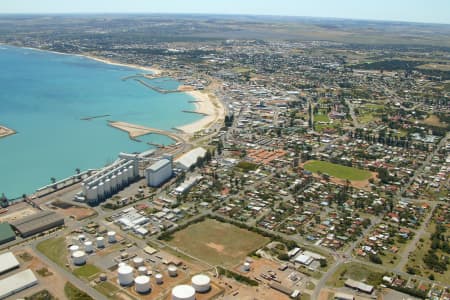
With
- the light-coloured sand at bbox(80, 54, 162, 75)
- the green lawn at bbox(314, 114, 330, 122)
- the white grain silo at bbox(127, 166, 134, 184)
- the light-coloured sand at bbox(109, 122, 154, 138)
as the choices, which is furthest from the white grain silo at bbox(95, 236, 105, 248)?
the light-coloured sand at bbox(80, 54, 162, 75)

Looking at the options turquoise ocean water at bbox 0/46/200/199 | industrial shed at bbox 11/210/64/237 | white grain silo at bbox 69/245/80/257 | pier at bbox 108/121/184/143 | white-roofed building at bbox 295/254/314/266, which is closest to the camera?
white-roofed building at bbox 295/254/314/266

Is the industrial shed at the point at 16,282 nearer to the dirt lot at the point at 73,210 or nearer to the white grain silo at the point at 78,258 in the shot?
the white grain silo at the point at 78,258

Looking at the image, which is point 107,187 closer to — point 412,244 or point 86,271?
point 86,271

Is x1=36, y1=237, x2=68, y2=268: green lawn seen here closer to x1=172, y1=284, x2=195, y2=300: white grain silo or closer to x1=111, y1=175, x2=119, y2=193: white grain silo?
x1=172, y1=284, x2=195, y2=300: white grain silo

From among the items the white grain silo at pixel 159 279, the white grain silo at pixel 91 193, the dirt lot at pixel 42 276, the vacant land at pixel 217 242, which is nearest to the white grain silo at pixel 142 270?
the white grain silo at pixel 159 279

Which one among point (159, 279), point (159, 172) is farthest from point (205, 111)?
point (159, 279)

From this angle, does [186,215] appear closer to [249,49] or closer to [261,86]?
[261,86]
